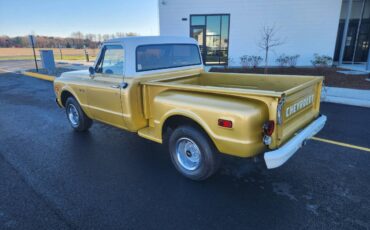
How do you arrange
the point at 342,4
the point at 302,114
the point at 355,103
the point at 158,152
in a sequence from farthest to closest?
the point at 342,4
the point at 355,103
the point at 158,152
the point at 302,114

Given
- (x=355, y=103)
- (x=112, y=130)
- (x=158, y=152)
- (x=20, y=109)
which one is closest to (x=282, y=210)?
(x=158, y=152)

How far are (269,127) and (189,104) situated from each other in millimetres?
1016

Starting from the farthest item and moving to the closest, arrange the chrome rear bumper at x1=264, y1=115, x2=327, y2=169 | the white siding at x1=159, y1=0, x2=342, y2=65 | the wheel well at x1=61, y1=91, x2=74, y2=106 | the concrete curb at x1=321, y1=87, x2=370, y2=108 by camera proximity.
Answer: the white siding at x1=159, y1=0, x2=342, y2=65 → the concrete curb at x1=321, y1=87, x2=370, y2=108 → the wheel well at x1=61, y1=91, x2=74, y2=106 → the chrome rear bumper at x1=264, y1=115, x2=327, y2=169

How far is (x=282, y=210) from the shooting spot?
9.33 ft

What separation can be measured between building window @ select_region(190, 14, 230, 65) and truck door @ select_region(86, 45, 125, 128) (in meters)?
12.3

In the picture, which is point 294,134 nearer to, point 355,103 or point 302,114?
point 302,114

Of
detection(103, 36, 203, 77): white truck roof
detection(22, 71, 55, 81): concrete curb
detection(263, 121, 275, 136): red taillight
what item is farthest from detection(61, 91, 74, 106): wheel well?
detection(22, 71, 55, 81): concrete curb

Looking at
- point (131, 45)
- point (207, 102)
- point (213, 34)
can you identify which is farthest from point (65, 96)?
point (213, 34)

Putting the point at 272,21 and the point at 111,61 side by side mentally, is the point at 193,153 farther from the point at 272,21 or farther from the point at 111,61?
the point at 272,21

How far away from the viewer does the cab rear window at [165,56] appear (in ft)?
13.5

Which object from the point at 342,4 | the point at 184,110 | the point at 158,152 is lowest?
the point at 158,152

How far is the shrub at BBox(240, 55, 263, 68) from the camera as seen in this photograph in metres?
15.6

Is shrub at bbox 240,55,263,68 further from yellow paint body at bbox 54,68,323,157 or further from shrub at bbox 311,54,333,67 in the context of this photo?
yellow paint body at bbox 54,68,323,157

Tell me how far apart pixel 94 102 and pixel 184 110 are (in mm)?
2231
